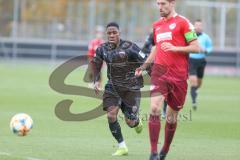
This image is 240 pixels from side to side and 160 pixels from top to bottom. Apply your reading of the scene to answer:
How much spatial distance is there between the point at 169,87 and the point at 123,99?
1726mm

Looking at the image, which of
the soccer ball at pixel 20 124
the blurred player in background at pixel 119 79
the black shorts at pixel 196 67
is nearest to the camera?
the blurred player in background at pixel 119 79

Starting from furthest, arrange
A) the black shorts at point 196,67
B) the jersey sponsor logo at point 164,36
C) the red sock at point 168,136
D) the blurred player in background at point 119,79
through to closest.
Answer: the black shorts at point 196,67 < the blurred player in background at point 119,79 < the red sock at point 168,136 < the jersey sponsor logo at point 164,36

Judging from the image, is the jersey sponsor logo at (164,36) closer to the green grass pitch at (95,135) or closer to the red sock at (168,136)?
the red sock at (168,136)

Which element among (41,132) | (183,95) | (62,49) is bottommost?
(62,49)

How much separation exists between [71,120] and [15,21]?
3380 centimetres

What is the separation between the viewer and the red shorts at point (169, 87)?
37.3 feet

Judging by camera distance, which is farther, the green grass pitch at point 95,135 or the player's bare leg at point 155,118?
the green grass pitch at point 95,135

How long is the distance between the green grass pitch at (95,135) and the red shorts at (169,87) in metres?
1.20

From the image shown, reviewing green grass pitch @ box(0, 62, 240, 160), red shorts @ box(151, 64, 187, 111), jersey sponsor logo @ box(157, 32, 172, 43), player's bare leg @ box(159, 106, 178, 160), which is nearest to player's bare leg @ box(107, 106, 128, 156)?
green grass pitch @ box(0, 62, 240, 160)

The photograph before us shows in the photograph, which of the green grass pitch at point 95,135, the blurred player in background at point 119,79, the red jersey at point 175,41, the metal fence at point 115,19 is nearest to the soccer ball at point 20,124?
the green grass pitch at point 95,135

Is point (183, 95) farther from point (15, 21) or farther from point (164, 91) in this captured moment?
point (15, 21)

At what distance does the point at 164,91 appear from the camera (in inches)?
448

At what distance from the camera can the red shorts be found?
1138 centimetres

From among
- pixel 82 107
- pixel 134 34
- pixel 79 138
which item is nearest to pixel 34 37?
pixel 134 34
